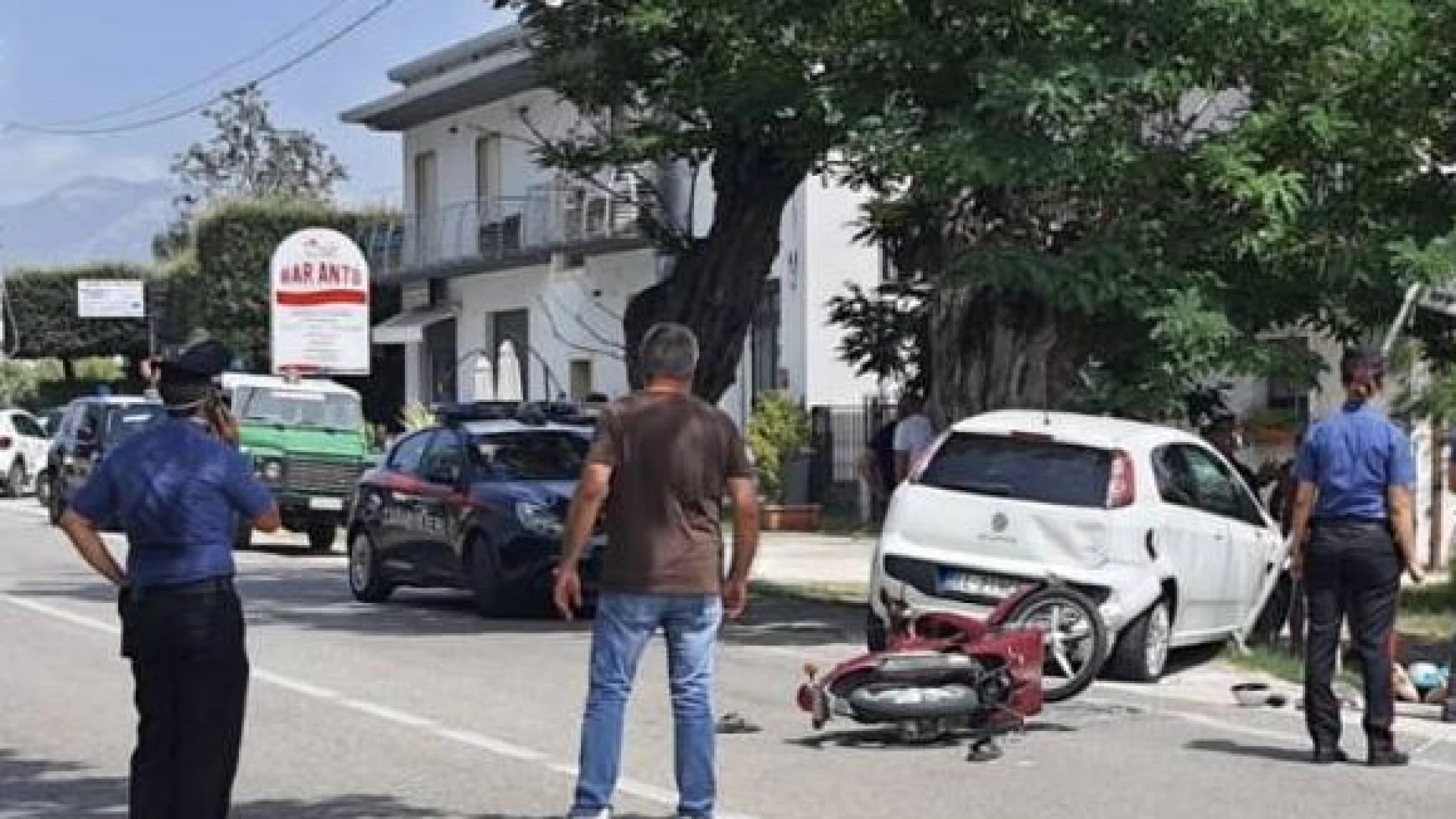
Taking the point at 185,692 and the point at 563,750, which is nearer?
the point at 185,692

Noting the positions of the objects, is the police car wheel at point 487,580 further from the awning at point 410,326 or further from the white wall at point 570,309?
the awning at point 410,326

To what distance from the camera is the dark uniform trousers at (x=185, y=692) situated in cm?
707

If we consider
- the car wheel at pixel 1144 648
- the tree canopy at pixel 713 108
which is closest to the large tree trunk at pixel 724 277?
the tree canopy at pixel 713 108

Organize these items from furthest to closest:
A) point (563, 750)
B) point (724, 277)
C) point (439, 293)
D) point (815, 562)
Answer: point (439, 293), point (815, 562), point (724, 277), point (563, 750)

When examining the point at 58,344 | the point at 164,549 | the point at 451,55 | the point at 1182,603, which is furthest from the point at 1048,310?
the point at 58,344

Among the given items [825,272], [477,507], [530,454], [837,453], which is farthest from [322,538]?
[477,507]

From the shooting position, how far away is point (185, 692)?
7070 millimetres

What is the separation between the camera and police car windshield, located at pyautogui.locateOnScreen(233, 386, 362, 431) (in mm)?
29016

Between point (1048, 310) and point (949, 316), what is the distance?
112 centimetres

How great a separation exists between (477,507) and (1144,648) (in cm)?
636

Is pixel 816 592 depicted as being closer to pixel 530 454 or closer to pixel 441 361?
pixel 530 454

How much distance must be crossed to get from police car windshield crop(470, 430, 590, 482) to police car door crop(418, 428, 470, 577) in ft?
0.63

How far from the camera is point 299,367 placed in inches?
1431

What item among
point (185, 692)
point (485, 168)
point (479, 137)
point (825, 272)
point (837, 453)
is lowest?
point (185, 692)
